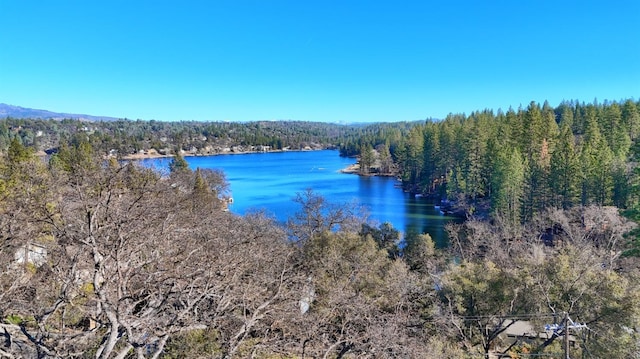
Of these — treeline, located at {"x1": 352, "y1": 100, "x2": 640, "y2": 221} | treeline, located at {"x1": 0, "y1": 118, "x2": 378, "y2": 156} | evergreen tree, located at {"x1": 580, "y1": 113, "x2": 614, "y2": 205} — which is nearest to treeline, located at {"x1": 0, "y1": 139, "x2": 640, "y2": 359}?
treeline, located at {"x1": 352, "y1": 100, "x2": 640, "y2": 221}

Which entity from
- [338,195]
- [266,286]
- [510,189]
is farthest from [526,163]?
[266,286]

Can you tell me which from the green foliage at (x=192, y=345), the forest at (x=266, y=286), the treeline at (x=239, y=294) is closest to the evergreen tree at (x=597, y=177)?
the forest at (x=266, y=286)

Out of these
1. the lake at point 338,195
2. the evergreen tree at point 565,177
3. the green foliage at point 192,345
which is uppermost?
the evergreen tree at point 565,177

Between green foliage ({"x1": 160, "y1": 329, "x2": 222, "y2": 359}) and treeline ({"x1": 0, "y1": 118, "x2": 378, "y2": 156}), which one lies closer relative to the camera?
green foliage ({"x1": 160, "y1": 329, "x2": 222, "y2": 359})

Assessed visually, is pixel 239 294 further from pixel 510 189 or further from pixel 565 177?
pixel 565 177

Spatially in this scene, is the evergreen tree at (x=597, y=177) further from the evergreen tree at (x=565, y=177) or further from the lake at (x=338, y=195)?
the lake at (x=338, y=195)

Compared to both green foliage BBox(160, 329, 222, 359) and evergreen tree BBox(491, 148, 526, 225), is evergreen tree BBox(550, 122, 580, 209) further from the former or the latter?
green foliage BBox(160, 329, 222, 359)

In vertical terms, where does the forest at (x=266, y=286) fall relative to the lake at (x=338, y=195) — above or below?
above
